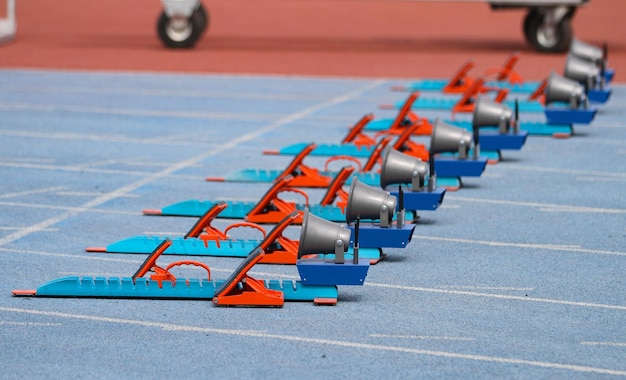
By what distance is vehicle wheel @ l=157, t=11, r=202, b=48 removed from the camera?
80.0 ft

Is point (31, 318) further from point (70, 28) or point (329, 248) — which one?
point (70, 28)

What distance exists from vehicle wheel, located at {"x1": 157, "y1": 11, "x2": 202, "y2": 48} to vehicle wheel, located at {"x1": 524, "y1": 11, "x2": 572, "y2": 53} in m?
6.08

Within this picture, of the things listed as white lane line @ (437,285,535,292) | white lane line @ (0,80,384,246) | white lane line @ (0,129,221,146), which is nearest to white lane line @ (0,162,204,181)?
white lane line @ (0,80,384,246)

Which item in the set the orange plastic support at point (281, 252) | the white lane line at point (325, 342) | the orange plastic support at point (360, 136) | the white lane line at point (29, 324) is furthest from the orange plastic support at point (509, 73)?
the white lane line at point (29, 324)

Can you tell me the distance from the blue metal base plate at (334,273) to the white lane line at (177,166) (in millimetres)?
2763

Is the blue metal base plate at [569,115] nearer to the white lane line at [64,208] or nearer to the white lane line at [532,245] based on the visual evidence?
the white lane line at [532,245]

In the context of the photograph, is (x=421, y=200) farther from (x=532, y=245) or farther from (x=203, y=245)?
(x=203, y=245)

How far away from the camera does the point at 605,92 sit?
17578mm

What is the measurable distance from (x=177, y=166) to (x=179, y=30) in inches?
442

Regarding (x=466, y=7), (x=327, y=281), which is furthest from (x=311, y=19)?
(x=327, y=281)

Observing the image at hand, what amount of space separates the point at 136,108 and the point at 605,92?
628cm

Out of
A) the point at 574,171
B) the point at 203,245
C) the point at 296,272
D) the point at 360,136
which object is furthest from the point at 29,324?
the point at 360,136

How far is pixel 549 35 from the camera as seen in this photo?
78.5 ft

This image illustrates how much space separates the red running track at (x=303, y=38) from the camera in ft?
75.3
